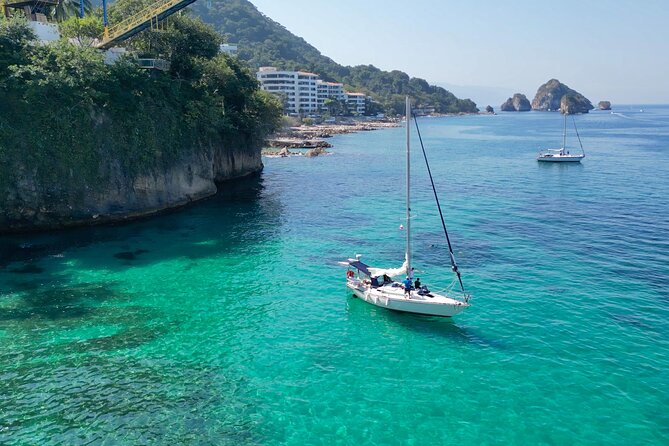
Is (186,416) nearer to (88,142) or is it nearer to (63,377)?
(63,377)

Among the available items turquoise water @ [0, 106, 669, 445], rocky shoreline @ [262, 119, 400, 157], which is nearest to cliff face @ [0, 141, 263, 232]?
turquoise water @ [0, 106, 669, 445]

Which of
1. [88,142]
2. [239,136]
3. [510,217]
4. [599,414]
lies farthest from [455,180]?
[599,414]

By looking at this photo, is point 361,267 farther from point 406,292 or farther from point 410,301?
point 410,301

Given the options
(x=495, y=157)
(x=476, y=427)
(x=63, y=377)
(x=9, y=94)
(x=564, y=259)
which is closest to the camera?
(x=476, y=427)

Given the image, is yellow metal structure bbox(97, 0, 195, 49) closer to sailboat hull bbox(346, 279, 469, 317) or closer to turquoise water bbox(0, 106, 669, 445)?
turquoise water bbox(0, 106, 669, 445)

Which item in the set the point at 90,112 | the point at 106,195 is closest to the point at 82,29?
the point at 90,112

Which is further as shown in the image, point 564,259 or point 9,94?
point 9,94
